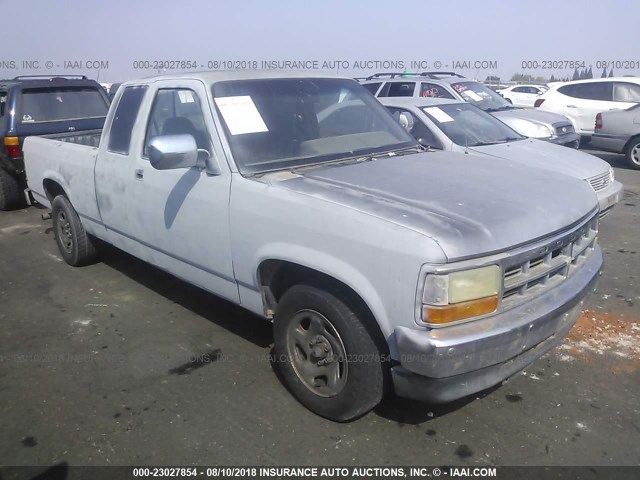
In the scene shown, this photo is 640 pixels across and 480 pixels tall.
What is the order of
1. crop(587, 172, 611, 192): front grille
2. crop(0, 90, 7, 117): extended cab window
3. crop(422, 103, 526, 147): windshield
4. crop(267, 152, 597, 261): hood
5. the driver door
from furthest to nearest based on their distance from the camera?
crop(0, 90, 7, 117): extended cab window, crop(422, 103, 526, 147): windshield, crop(587, 172, 611, 192): front grille, the driver door, crop(267, 152, 597, 261): hood

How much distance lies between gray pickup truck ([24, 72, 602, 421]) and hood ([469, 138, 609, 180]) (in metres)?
2.76

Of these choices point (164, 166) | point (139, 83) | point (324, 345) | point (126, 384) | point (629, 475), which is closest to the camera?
point (629, 475)

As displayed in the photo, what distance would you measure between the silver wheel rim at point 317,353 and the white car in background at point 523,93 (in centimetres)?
2251

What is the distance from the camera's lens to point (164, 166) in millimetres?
3176

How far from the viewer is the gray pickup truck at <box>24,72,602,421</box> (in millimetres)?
2430

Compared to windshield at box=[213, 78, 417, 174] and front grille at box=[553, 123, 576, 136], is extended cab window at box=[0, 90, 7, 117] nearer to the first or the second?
windshield at box=[213, 78, 417, 174]

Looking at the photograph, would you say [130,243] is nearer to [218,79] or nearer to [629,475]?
[218,79]

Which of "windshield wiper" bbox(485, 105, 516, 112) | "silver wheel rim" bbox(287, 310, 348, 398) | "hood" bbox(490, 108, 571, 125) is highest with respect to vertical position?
"windshield wiper" bbox(485, 105, 516, 112)

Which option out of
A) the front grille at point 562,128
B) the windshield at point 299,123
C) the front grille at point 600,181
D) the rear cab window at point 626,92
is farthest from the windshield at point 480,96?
the windshield at point 299,123

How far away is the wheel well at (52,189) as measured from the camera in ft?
17.9

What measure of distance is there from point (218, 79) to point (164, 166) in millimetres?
804

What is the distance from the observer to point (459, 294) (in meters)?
2.39

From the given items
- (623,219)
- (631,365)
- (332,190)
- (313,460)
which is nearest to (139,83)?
(332,190)

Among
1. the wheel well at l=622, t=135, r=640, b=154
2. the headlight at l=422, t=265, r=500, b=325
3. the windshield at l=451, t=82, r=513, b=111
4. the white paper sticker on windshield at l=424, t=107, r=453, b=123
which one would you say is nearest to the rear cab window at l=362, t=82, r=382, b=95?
the windshield at l=451, t=82, r=513, b=111
